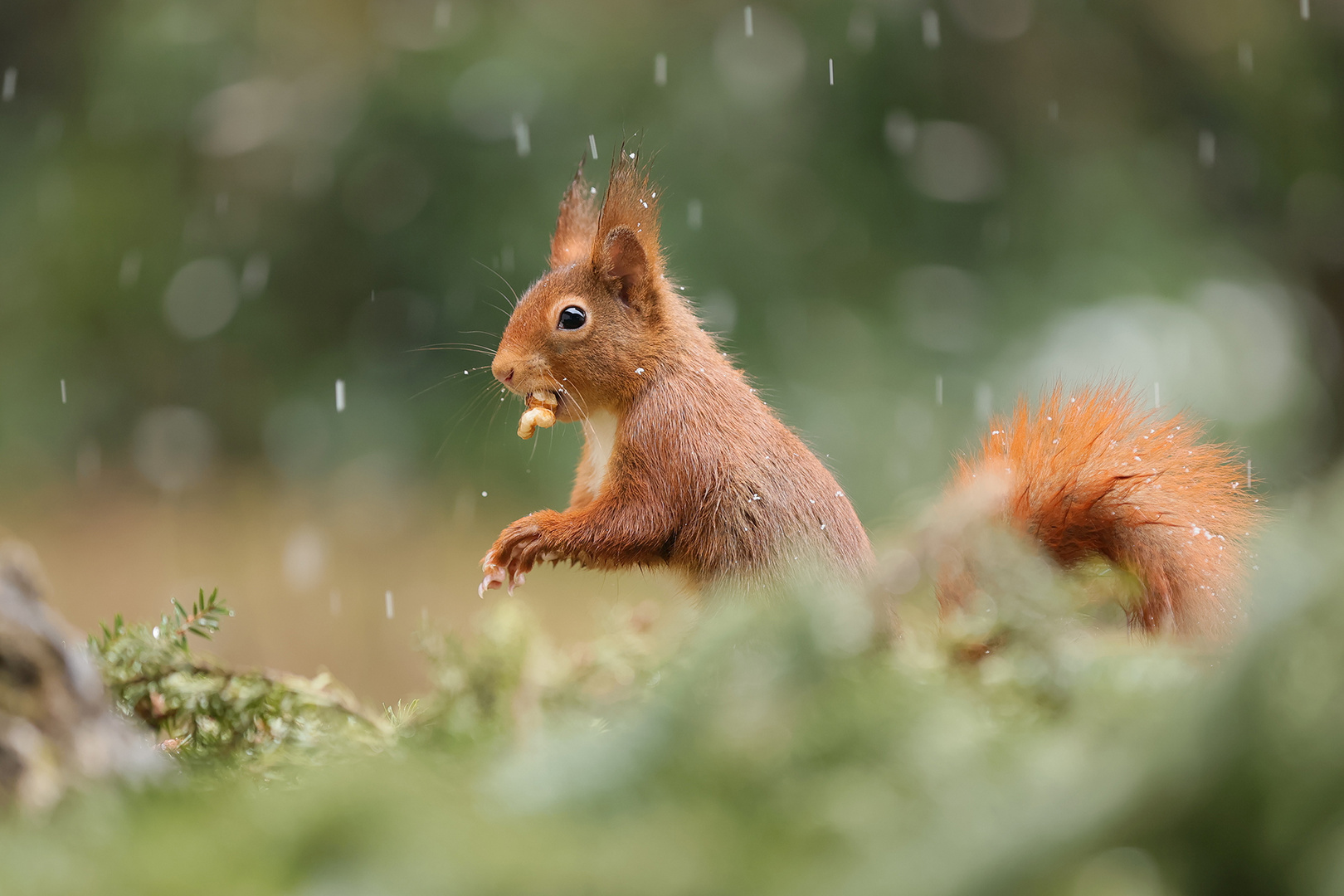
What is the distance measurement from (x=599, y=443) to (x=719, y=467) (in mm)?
201

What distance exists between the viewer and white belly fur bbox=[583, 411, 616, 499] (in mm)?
1061

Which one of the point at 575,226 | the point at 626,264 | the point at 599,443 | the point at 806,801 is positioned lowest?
the point at 806,801

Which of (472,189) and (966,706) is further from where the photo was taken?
(472,189)

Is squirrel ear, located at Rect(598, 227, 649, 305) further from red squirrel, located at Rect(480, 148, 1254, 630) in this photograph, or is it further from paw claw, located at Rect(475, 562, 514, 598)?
paw claw, located at Rect(475, 562, 514, 598)

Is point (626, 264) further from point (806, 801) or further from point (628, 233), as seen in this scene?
point (806, 801)

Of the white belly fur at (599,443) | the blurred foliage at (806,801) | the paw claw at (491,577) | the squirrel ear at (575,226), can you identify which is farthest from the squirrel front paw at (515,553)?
the blurred foliage at (806,801)

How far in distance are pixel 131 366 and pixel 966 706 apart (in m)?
3.37

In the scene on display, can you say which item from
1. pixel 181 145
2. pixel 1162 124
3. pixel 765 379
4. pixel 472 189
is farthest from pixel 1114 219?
pixel 181 145

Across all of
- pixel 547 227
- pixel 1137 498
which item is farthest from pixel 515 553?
pixel 547 227

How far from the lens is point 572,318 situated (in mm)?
1054

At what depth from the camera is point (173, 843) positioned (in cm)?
24

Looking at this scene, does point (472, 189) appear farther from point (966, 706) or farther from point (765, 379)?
point (966, 706)

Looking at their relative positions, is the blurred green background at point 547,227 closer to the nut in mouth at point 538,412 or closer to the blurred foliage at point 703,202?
the blurred foliage at point 703,202

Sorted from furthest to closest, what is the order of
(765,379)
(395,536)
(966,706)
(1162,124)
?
(395,536) < (1162,124) < (765,379) < (966,706)
